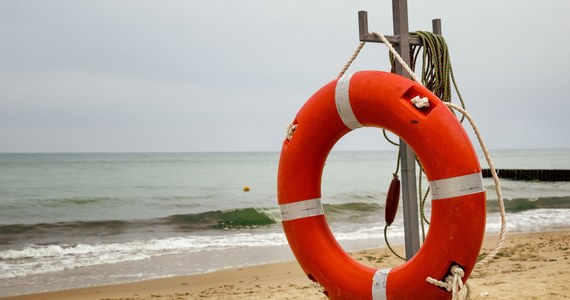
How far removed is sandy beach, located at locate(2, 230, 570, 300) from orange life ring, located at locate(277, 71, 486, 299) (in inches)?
62.3

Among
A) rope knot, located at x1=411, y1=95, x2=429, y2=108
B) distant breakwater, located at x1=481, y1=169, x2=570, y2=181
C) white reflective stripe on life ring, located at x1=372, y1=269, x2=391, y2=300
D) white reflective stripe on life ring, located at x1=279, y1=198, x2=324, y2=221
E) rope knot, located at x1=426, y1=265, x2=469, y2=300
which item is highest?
rope knot, located at x1=411, y1=95, x2=429, y2=108

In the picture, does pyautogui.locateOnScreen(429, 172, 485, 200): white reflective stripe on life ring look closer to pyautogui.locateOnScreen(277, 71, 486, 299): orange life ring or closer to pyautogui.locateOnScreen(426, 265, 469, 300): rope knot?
pyautogui.locateOnScreen(277, 71, 486, 299): orange life ring

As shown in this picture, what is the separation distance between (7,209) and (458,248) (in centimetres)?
1227

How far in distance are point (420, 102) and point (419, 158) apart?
9.1 inches

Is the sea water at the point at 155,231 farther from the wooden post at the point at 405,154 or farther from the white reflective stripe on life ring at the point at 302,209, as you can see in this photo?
the wooden post at the point at 405,154

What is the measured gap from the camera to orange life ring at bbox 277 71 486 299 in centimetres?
195

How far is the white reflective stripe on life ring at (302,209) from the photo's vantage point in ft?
7.61

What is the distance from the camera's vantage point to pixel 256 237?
26.1 ft

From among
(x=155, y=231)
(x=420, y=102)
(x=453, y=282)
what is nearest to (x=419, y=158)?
(x=420, y=102)

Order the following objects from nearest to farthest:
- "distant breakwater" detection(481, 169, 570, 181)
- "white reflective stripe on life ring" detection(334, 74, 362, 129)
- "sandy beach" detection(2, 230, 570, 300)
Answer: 1. "white reflective stripe on life ring" detection(334, 74, 362, 129)
2. "sandy beach" detection(2, 230, 570, 300)
3. "distant breakwater" detection(481, 169, 570, 181)

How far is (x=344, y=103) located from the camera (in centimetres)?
220

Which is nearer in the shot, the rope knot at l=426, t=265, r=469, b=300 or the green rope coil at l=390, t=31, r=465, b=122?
the rope knot at l=426, t=265, r=469, b=300

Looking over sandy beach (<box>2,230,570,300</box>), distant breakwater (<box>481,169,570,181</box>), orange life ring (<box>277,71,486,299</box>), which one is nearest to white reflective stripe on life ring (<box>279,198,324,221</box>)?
orange life ring (<box>277,71,486,299</box>)

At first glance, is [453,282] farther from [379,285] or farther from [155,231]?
[155,231]
